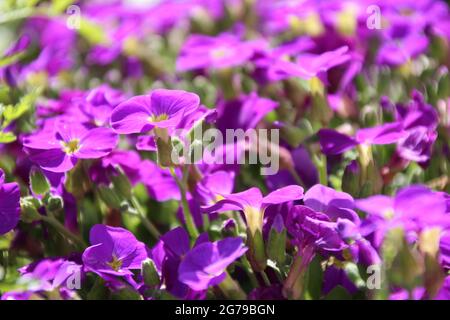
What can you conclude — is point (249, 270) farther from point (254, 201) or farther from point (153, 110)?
point (153, 110)

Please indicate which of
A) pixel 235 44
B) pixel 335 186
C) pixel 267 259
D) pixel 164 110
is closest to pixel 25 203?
pixel 164 110

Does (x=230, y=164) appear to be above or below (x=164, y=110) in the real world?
below

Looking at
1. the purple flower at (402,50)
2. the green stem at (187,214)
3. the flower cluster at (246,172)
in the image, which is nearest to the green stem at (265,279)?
the flower cluster at (246,172)

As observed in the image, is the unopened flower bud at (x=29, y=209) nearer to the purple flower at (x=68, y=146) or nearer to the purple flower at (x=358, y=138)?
the purple flower at (x=68, y=146)

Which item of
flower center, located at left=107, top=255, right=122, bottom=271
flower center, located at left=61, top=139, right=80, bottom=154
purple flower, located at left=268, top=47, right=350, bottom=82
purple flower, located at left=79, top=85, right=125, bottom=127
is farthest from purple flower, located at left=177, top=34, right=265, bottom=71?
flower center, located at left=107, top=255, right=122, bottom=271

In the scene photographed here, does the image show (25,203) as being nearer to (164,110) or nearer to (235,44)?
(164,110)

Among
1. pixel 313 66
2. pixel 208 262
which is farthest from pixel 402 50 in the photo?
pixel 208 262

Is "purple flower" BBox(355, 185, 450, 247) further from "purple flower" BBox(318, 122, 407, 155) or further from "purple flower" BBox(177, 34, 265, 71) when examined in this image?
"purple flower" BBox(177, 34, 265, 71)
